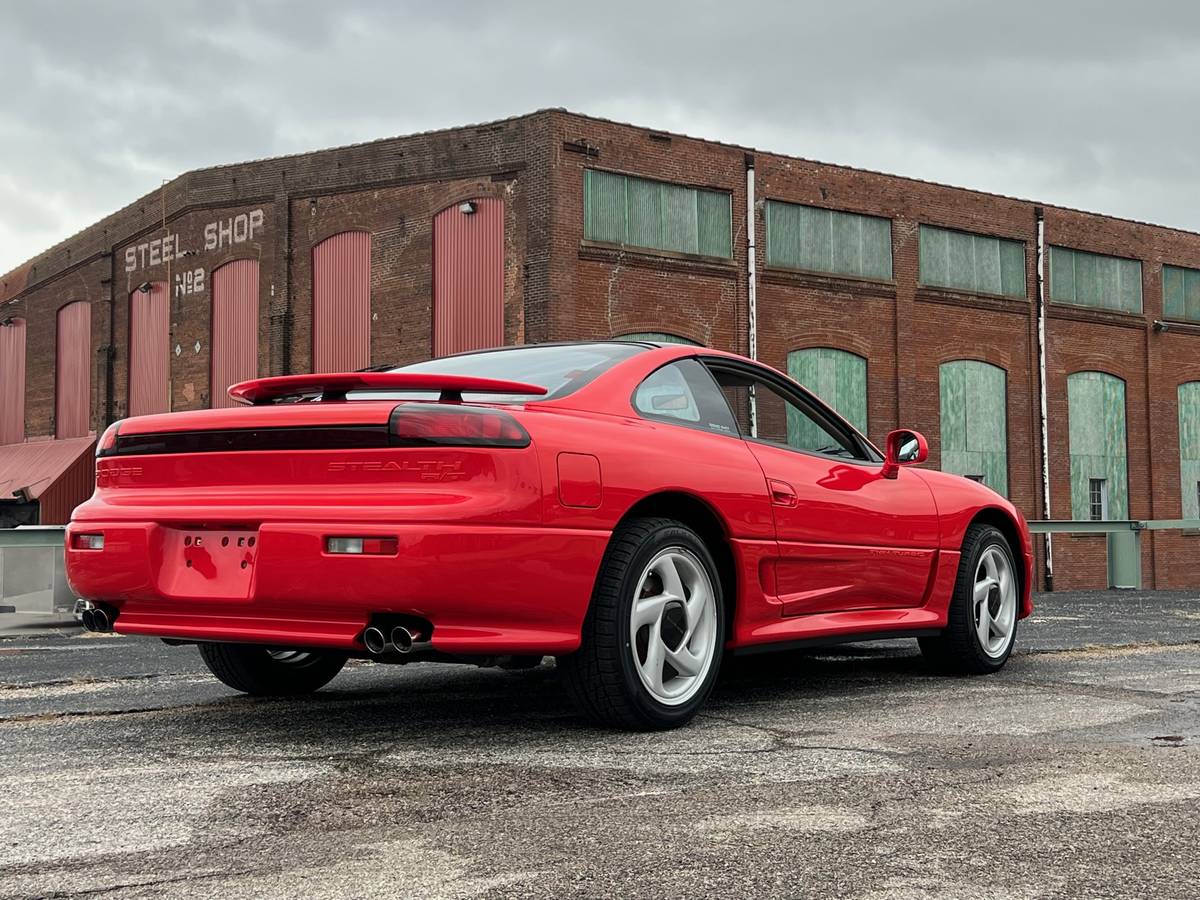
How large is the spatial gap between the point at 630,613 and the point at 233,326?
1058 inches

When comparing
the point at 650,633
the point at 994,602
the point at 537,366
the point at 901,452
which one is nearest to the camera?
the point at 650,633

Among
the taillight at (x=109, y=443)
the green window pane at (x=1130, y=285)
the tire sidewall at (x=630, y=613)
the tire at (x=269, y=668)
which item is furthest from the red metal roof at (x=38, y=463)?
the tire sidewall at (x=630, y=613)

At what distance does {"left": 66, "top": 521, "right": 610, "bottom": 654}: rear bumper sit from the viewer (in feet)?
13.2

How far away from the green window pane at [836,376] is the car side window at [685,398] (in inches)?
861

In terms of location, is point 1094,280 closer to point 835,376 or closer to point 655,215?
point 835,376

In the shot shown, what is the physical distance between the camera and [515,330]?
80.0ft

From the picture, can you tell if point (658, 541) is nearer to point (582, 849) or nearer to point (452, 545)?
point (452, 545)

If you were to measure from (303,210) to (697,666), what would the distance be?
25098mm

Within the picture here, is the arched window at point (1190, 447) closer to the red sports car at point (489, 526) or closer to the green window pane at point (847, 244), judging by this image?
the green window pane at point (847, 244)

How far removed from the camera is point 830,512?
558 cm

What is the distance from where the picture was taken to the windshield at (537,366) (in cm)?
469

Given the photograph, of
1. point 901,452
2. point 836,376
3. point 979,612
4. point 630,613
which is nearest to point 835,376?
point 836,376

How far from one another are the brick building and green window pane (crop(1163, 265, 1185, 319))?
13 centimetres

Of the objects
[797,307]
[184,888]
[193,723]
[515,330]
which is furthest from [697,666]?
[797,307]
